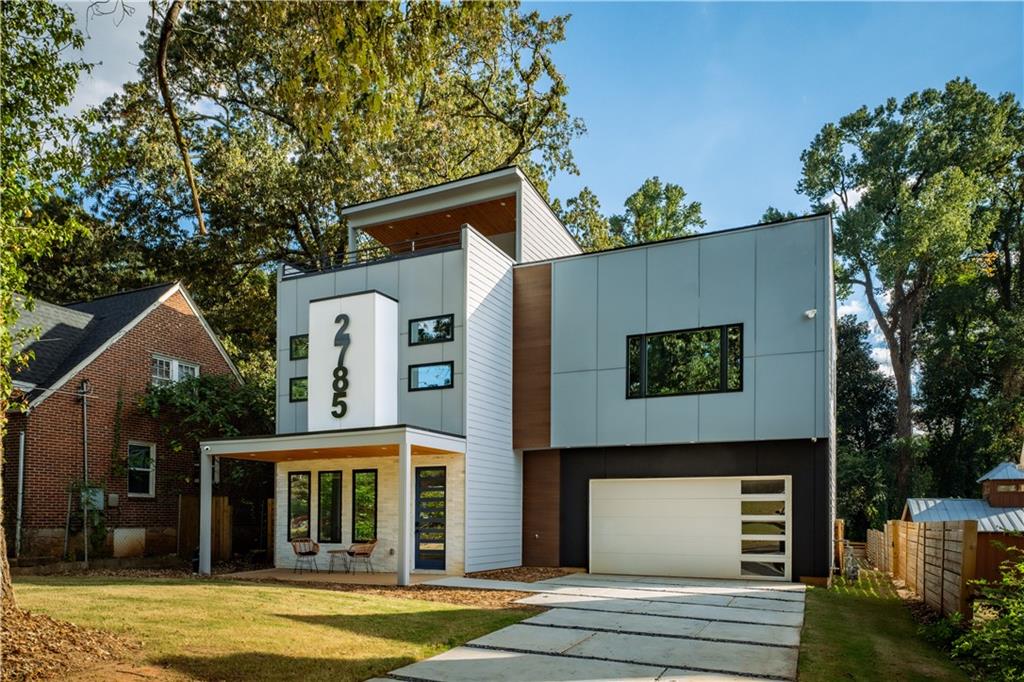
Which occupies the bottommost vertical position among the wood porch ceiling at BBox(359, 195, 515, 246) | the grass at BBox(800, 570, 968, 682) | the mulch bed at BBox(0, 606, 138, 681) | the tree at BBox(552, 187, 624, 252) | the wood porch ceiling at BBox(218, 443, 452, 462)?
the grass at BBox(800, 570, 968, 682)

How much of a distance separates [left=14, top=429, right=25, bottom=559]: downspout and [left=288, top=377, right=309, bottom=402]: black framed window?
Result: 18.5ft

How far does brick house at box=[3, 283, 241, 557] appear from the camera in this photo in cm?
1616

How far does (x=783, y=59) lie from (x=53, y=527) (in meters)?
17.9

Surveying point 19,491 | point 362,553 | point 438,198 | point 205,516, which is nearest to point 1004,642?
point 362,553

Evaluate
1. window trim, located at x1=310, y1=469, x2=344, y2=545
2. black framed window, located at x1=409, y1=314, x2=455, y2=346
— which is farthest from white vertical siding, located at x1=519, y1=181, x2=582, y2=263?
window trim, located at x1=310, y1=469, x2=344, y2=545

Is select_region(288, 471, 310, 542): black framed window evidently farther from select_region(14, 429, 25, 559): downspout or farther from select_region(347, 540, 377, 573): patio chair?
select_region(14, 429, 25, 559): downspout

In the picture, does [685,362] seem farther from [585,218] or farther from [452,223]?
[585,218]

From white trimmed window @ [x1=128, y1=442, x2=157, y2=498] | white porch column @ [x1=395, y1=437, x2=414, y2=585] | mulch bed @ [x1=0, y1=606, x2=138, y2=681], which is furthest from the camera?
white trimmed window @ [x1=128, y1=442, x2=157, y2=498]

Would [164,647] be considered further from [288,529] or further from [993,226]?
[993,226]

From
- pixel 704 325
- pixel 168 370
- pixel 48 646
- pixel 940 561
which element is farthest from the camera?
pixel 168 370

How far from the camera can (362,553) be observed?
14.9m

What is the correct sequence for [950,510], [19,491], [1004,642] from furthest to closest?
[950,510]
[19,491]
[1004,642]

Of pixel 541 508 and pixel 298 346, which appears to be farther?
pixel 298 346

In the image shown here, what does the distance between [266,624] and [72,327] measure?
14353 mm
